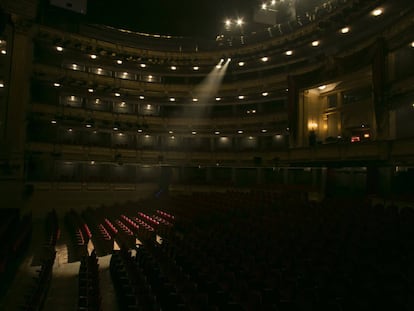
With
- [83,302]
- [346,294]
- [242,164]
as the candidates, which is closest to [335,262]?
[346,294]

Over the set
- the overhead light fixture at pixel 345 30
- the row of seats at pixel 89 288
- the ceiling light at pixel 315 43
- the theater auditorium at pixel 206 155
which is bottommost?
the row of seats at pixel 89 288

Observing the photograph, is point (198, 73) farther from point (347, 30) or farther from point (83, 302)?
point (83, 302)

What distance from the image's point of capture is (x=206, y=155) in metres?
21.7

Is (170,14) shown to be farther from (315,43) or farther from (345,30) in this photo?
(345,30)

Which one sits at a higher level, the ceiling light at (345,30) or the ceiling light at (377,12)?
the ceiling light at (345,30)

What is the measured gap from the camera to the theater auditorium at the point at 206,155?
17.9 ft

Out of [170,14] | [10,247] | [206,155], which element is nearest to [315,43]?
[206,155]

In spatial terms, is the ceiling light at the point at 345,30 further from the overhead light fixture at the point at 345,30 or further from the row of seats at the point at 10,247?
the row of seats at the point at 10,247

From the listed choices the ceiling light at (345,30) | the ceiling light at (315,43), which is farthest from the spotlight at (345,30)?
the ceiling light at (315,43)

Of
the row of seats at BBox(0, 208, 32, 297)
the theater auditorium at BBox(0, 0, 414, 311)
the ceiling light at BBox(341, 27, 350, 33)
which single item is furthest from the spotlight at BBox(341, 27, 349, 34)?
the row of seats at BBox(0, 208, 32, 297)

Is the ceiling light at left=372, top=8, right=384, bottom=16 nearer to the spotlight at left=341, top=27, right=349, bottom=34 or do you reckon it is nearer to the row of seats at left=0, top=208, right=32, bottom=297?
the spotlight at left=341, top=27, right=349, bottom=34

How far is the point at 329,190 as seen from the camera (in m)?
15.2

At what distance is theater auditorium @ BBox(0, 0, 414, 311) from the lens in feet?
17.9

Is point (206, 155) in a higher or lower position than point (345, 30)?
lower
